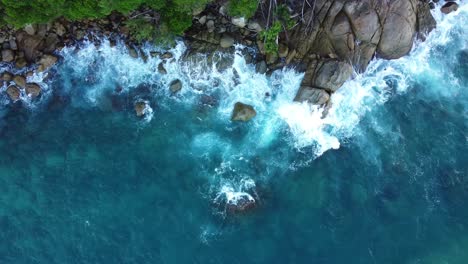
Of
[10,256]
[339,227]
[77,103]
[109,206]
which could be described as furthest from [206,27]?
[10,256]

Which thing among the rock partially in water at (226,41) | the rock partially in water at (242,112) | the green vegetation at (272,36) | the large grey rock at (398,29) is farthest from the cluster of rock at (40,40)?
the large grey rock at (398,29)

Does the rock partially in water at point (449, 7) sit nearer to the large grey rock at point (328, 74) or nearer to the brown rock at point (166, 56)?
the large grey rock at point (328, 74)

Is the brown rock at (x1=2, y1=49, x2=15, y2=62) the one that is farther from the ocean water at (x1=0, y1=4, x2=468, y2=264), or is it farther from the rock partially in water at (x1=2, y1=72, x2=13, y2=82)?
the rock partially in water at (x1=2, y1=72, x2=13, y2=82)

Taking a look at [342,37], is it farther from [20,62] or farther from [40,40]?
[20,62]

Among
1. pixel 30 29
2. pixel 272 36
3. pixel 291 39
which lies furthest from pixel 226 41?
pixel 30 29

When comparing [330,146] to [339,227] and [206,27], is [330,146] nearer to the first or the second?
[339,227]

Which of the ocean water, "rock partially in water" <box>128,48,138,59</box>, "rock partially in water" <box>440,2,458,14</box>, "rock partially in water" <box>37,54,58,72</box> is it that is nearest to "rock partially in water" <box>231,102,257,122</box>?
the ocean water
